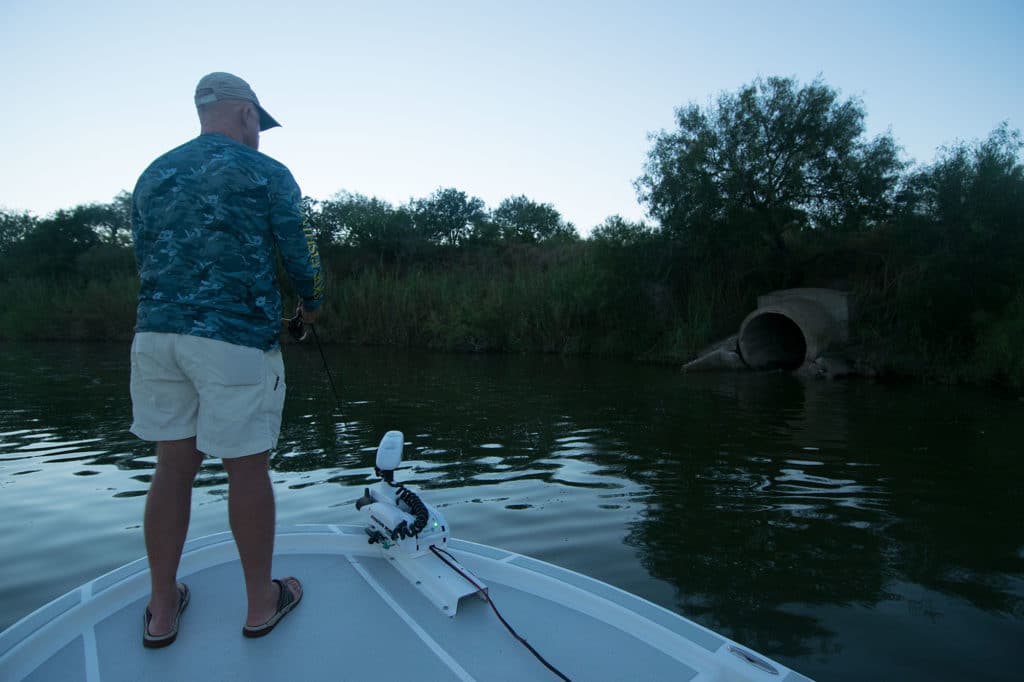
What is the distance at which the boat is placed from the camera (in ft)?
5.68

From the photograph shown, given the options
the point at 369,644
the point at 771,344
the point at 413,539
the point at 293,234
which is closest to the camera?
the point at 369,644

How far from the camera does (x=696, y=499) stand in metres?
4.62

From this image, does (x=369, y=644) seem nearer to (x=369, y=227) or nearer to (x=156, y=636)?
(x=156, y=636)

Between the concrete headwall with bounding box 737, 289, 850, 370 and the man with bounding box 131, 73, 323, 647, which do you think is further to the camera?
the concrete headwall with bounding box 737, 289, 850, 370

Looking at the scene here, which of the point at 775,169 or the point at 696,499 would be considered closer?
the point at 696,499

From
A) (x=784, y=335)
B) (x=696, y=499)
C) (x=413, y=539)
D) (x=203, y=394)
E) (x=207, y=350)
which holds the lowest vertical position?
(x=696, y=499)

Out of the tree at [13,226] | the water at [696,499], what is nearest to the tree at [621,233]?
the water at [696,499]

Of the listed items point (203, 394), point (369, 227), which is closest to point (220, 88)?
point (203, 394)

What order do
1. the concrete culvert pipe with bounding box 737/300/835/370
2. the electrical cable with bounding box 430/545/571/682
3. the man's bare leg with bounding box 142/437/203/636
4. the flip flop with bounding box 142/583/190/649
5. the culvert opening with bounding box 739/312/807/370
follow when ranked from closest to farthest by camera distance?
1. the electrical cable with bounding box 430/545/571/682
2. the flip flop with bounding box 142/583/190/649
3. the man's bare leg with bounding box 142/437/203/636
4. the concrete culvert pipe with bounding box 737/300/835/370
5. the culvert opening with bounding box 739/312/807/370

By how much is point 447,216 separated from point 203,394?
116 feet

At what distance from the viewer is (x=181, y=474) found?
2029 millimetres

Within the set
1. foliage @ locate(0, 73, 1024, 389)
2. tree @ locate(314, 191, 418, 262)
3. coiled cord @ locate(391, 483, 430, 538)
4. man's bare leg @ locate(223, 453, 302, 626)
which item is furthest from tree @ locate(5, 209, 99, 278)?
man's bare leg @ locate(223, 453, 302, 626)

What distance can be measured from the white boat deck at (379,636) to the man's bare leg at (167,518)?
0.39 ft

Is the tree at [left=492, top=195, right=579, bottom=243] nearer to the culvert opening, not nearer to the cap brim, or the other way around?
the culvert opening
